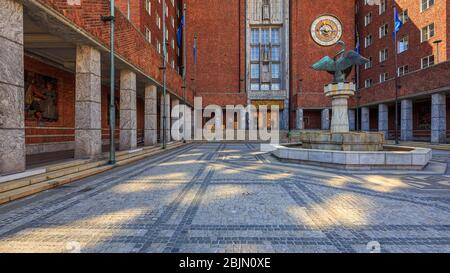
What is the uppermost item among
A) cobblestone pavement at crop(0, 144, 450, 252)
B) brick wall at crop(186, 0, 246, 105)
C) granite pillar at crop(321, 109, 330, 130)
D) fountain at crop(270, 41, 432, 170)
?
brick wall at crop(186, 0, 246, 105)

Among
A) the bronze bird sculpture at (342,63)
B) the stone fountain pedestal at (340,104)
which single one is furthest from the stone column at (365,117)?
the stone fountain pedestal at (340,104)

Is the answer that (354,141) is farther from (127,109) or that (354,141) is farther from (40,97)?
(40,97)

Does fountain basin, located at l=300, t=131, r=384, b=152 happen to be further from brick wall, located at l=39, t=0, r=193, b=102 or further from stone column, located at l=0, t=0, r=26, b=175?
stone column, located at l=0, t=0, r=26, b=175

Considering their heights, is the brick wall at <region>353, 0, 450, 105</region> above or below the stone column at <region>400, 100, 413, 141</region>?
above

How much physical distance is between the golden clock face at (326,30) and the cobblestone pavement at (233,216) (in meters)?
37.2

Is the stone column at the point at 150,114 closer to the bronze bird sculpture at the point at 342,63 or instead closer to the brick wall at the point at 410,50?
the bronze bird sculpture at the point at 342,63

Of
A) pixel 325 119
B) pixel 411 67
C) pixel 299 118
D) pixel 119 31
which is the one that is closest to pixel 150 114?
pixel 119 31

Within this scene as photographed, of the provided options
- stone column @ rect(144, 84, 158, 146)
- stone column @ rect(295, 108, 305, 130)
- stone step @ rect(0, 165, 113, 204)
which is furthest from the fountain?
stone column @ rect(295, 108, 305, 130)

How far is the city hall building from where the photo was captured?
323 inches

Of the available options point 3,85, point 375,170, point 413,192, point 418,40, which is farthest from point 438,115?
point 3,85

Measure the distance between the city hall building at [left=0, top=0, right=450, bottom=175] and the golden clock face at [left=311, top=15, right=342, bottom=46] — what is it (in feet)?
0.58

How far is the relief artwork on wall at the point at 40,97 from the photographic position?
11523 mm
